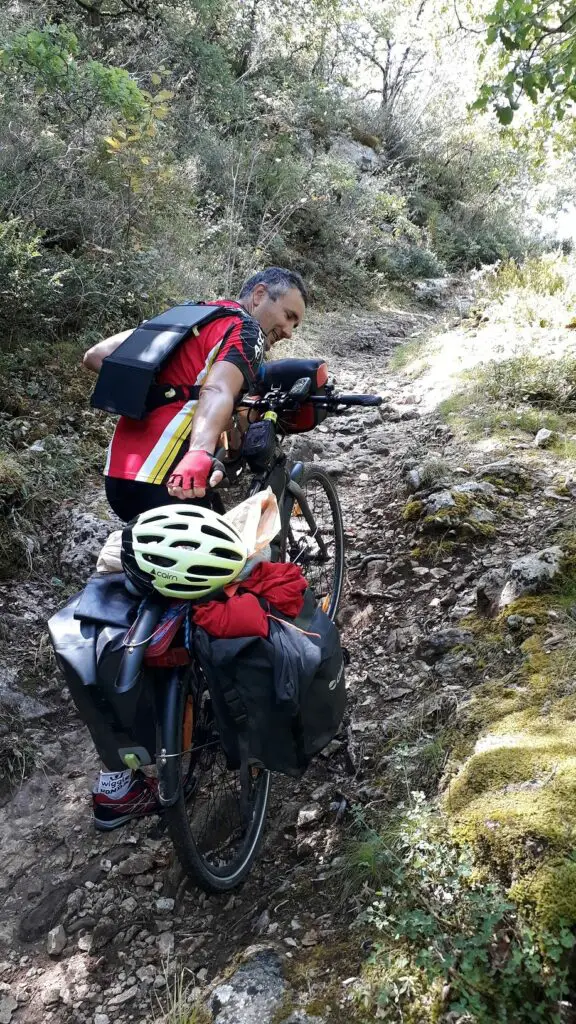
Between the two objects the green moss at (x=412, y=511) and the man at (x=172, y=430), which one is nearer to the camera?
the man at (x=172, y=430)

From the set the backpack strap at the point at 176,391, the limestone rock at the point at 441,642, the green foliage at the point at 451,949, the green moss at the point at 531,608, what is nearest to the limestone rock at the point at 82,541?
the backpack strap at the point at 176,391

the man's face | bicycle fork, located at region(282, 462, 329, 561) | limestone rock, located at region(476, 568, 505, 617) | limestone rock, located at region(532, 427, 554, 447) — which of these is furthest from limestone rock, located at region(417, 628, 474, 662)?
limestone rock, located at region(532, 427, 554, 447)

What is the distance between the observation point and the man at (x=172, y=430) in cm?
227

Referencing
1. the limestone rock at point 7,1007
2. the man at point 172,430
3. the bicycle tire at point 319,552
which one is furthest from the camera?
the bicycle tire at point 319,552

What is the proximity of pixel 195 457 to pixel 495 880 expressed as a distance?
1500 millimetres

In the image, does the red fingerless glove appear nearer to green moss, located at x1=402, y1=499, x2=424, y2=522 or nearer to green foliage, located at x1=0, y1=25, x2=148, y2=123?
green moss, located at x1=402, y1=499, x2=424, y2=522

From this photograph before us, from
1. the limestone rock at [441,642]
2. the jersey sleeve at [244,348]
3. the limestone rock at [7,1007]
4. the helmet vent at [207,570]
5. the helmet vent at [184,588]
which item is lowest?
the limestone rock at [7,1007]

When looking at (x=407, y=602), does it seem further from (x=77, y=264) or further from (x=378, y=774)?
(x=77, y=264)

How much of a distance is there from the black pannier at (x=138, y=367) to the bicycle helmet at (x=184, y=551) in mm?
581

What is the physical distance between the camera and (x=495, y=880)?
1.67m

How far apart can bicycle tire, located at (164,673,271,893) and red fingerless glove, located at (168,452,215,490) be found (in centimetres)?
63

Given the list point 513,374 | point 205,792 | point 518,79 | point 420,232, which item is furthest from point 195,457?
point 420,232

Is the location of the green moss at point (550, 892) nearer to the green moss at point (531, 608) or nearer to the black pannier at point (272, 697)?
the black pannier at point (272, 697)

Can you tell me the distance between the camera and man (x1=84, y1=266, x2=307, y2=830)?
227 cm
